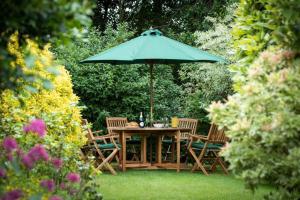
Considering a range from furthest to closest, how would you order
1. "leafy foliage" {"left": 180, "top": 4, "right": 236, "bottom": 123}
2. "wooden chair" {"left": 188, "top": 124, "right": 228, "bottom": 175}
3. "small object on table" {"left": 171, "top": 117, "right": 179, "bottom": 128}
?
"leafy foliage" {"left": 180, "top": 4, "right": 236, "bottom": 123}
"small object on table" {"left": 171, "top": 117, "right": 179, "bottom": 128}
"wooden chair" {"left": 188, "top": 124, "right": 228, "bottom": 175}

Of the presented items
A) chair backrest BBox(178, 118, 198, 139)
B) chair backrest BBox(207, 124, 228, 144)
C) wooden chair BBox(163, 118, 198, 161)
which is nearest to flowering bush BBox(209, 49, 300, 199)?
chair backrest BBox(207, 124, 228, 144)

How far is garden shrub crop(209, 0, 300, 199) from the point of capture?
3.55 metres

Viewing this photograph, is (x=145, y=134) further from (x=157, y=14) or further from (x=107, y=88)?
(x=157, y=14)

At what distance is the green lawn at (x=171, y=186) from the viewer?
6637 mm

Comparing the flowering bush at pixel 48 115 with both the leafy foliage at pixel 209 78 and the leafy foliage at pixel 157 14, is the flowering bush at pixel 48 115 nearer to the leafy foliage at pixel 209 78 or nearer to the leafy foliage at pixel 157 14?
the leafy foliage at pixel 209 78

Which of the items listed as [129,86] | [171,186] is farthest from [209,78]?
[171,186]

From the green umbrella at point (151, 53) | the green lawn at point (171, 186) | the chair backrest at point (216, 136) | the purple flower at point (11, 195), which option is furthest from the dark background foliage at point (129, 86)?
the purple flower at point (11, 195)

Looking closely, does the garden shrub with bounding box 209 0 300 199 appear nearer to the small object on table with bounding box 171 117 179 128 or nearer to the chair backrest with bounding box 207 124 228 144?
the chair backrest with bounding box 207 124 228 144

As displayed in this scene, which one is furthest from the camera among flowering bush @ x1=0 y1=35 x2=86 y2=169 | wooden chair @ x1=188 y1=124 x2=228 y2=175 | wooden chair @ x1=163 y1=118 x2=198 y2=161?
wooden chair @ x1=163 y1=118 x2=198 y2=161

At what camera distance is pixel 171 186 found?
7465 millimetres

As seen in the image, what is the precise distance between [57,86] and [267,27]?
10.7 feet

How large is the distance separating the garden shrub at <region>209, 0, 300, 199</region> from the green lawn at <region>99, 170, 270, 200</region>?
2.70 metres

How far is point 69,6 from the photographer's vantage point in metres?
2.28

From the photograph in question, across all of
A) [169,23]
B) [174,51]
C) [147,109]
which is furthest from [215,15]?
Answer: [174,51]
